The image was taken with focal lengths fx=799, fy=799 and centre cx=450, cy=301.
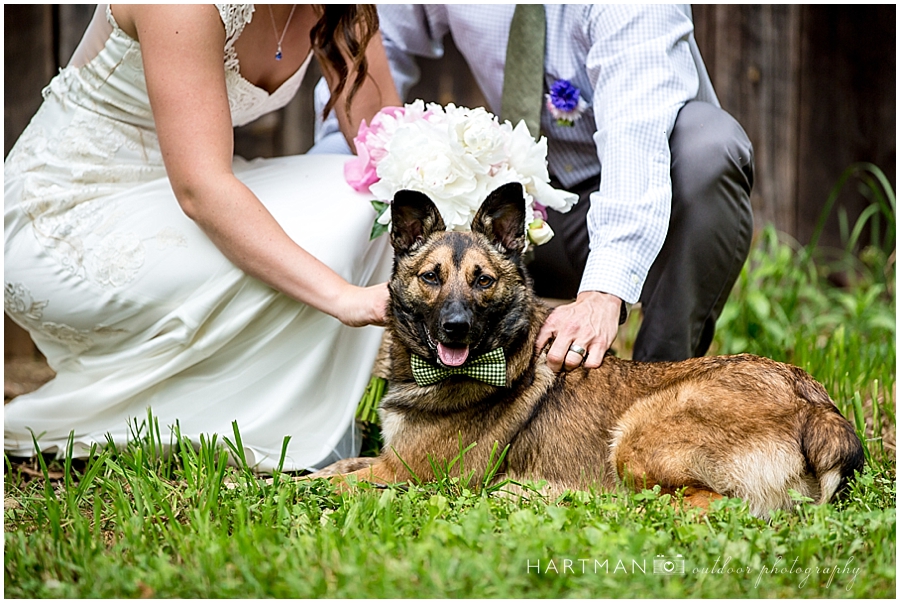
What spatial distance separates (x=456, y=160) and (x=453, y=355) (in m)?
0.69

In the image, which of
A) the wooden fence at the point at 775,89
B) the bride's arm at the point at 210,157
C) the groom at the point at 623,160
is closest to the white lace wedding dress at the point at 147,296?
the bride's arm at the point at 210,157

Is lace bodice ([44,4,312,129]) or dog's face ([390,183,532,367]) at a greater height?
lace bodice ([44,4,312,129])

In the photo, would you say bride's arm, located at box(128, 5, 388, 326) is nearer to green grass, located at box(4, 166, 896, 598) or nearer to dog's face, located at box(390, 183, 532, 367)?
dog's face, located at box(390, 183, 532, 367)

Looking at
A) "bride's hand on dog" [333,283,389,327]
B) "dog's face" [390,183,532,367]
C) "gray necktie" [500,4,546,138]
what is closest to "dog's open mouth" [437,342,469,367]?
"dog's face" [390,183,532,367]

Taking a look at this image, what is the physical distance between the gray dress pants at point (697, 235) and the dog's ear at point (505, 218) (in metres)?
0.81

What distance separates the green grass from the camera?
1756 millimetres

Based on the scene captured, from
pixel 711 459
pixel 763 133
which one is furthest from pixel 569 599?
pixel 763 133

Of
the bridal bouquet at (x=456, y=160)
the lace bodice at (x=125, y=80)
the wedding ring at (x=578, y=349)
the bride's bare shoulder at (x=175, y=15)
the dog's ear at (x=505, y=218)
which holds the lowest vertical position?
Answer: the wedding ring at (x=578, y=349)

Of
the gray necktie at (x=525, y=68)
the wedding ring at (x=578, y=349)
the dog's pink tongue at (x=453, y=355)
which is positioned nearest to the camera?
the dog's pink tongue at (x=453, y=355)

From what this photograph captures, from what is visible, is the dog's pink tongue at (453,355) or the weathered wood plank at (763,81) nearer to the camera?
the dog's pink tongue at (453,355)

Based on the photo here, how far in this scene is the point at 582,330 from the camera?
2.72m

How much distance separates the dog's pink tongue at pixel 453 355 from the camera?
2531 mm

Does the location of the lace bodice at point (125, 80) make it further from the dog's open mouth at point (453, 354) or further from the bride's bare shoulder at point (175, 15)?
the dog's open mouth at point (453, 354)

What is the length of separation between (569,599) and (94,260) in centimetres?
221
